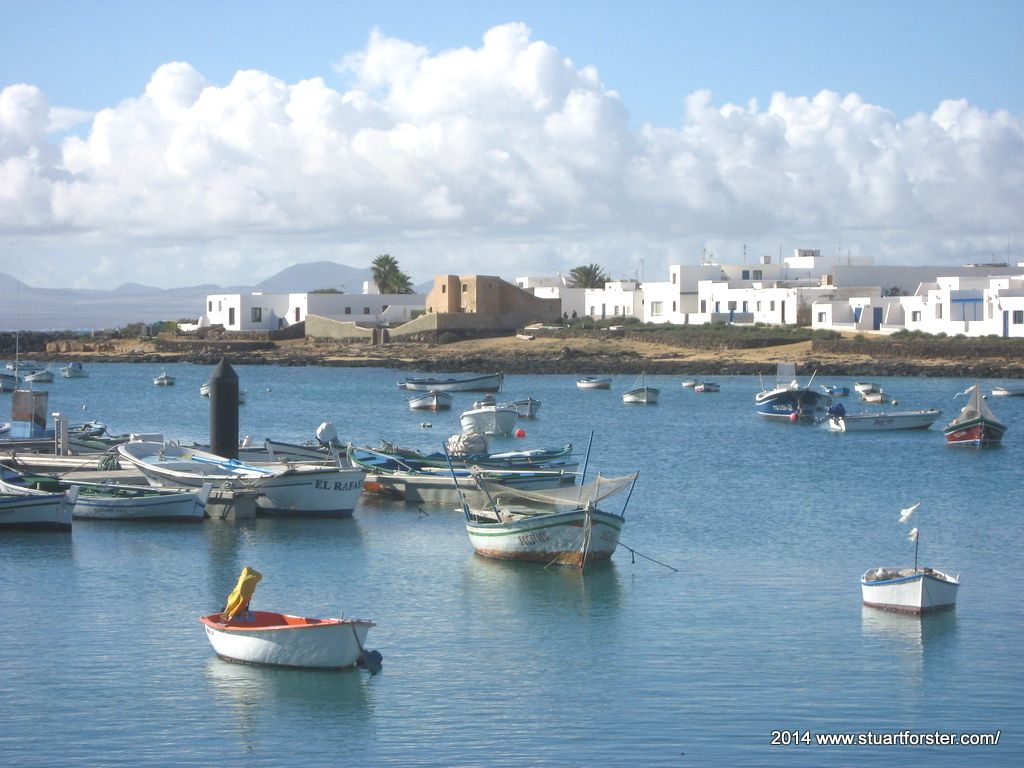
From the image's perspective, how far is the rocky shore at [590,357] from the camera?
92000 mm

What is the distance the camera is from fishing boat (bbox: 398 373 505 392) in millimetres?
80375

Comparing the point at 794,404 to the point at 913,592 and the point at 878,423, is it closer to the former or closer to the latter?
the point at 878,423

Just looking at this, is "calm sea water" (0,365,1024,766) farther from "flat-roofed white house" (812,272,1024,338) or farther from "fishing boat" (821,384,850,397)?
"flat-roofed white house" (812,272,1024,338)

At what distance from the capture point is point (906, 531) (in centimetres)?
3200

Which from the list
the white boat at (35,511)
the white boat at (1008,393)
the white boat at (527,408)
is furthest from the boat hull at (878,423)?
the white boat at (35,511)

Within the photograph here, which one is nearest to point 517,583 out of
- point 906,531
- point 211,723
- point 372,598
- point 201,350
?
point 372,598

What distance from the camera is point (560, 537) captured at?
25953 mm

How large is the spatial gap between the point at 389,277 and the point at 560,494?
11764cm

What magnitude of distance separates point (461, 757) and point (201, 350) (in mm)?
107094

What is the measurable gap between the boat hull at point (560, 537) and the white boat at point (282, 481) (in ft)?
Answer: 22.3

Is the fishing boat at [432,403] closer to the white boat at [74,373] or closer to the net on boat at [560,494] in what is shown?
the white boat at [74,373]

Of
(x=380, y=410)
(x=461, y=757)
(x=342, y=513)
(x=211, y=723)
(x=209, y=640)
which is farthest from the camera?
(x=380, y=410)

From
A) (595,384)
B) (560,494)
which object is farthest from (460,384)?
(560,494)

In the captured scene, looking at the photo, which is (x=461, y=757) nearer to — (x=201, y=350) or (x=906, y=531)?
(x=906, y=531)
